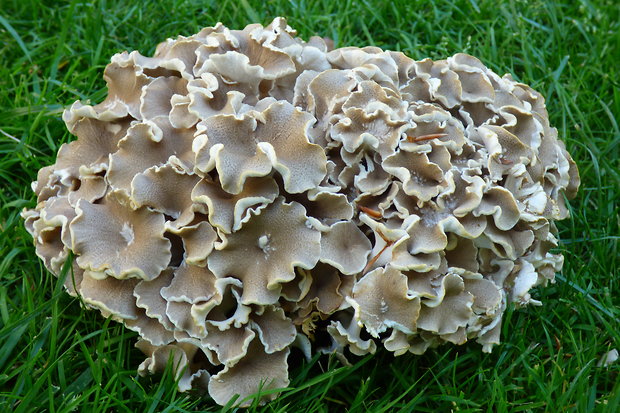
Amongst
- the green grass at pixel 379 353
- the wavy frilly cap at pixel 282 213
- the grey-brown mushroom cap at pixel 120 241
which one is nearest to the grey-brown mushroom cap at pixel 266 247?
the wavy frilly cap at pixel 282 213

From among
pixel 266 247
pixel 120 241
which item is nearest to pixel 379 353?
pixel 266 247

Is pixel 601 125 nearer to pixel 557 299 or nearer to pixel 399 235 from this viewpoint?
pixel 557 299

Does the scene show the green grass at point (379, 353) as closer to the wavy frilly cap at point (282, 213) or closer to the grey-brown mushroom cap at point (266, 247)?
the wavy frilly cap at point (282, 213)

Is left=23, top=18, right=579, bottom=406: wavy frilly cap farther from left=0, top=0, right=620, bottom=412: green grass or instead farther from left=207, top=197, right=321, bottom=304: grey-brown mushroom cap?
left=0, top=0, right=620, bottom=412: green grass

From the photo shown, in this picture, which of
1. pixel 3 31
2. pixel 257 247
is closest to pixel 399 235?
pixel 257 247

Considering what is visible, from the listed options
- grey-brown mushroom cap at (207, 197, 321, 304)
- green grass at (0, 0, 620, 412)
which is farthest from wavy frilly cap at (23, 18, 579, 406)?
green grass at (0, 0, 620, 412)
